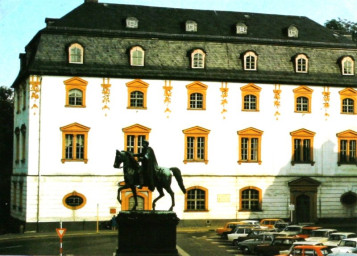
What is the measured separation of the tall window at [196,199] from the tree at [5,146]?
762 inches

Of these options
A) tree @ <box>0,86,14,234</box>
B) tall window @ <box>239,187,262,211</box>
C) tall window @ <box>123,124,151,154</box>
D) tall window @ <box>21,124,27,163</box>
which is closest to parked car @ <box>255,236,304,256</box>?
tall window @ <box>123,124,151,154</box>

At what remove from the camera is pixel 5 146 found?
78.8 meters

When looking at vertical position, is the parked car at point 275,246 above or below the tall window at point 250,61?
below

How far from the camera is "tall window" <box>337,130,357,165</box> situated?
6425 cm

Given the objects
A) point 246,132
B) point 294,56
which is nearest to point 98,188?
point 246,132

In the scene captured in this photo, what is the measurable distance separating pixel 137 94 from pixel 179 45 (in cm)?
544

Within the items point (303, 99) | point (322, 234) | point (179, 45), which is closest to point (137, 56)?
point (179, 45)

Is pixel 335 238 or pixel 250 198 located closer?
pixel 335 238

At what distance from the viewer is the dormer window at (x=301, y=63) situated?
6384 centimetres

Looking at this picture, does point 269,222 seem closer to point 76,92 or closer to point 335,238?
point 335,238

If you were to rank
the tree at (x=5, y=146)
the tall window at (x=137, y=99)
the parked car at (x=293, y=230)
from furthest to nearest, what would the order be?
the tree at (x=5, y=146)
the tall window at (x=137, y=99)
the parked car at (x=293, y=230)

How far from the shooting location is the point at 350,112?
6456 cm

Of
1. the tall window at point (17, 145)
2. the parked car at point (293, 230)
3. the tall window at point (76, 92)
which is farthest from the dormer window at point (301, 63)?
the tall window at point (17, 145)

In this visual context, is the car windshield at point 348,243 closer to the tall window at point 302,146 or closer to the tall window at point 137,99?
the tall window at point 302,146
